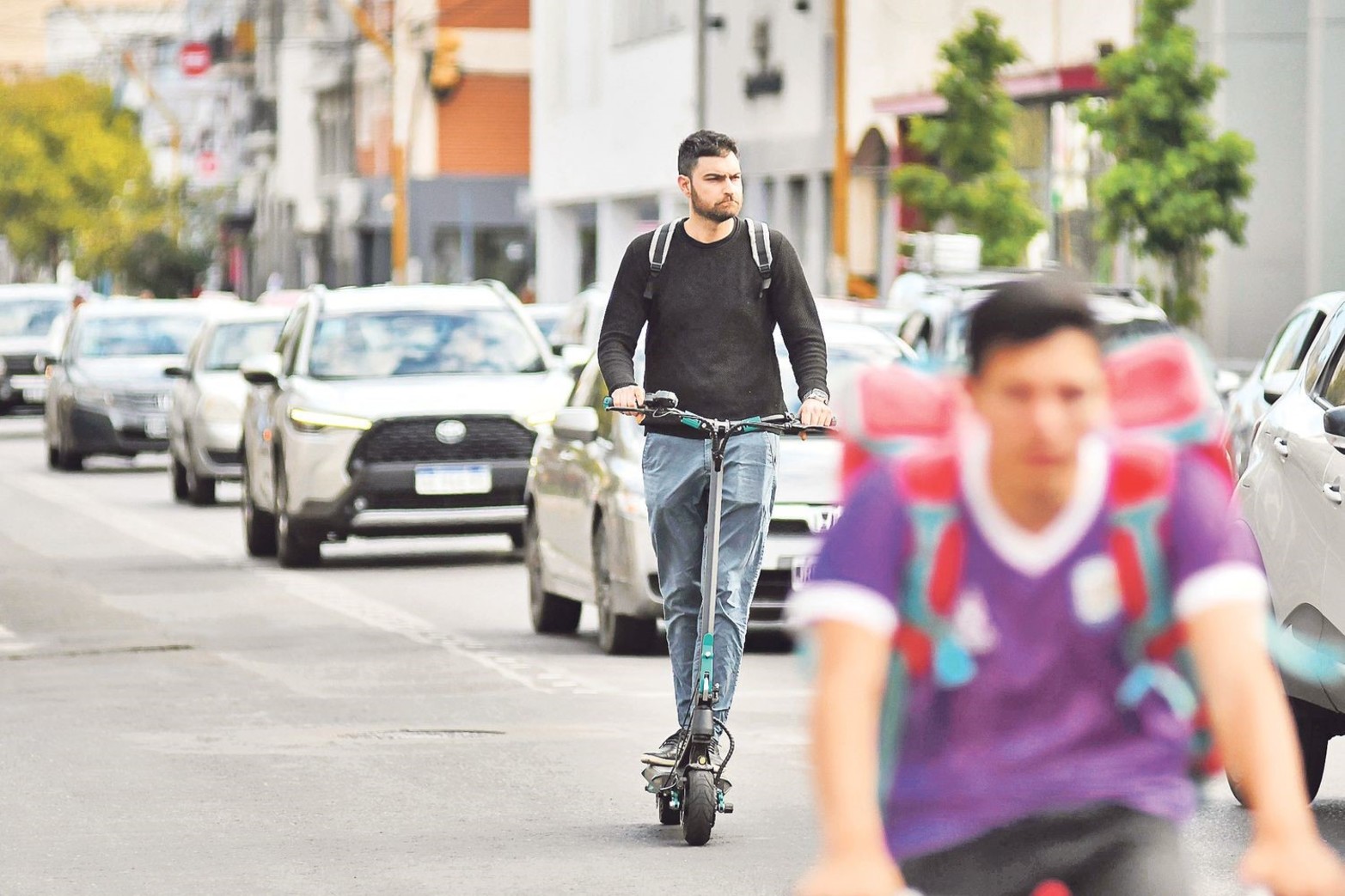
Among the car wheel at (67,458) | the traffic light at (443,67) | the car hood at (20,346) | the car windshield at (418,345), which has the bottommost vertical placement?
the car wheel at (67,458)

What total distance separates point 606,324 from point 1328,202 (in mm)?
26922

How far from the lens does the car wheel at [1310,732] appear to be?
9.05 m

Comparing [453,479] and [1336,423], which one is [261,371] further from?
[1336,423]

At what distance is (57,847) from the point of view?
27.9 ft

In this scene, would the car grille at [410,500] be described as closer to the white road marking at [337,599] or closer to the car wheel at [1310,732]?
the white road marking at [337,599]

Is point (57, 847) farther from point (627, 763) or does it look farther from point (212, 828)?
point (627, 763)

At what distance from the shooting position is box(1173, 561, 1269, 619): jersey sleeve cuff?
11.9 feet

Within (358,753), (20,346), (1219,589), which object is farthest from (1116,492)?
(20,346)

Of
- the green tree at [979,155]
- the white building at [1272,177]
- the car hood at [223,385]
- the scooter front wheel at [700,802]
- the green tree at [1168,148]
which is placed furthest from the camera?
the green tree at [979,155]

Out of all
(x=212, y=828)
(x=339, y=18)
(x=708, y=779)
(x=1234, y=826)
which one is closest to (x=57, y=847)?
(x=212, y=828)

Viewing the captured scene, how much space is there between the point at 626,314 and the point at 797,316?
465mm

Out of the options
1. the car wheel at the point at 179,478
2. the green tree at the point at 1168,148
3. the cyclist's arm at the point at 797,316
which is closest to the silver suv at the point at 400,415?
the car wheel at the point at 179,478

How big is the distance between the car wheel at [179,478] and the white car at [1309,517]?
59.2 ft

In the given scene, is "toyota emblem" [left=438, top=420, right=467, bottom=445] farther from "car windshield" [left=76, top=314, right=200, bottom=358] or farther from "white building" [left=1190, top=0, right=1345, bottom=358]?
"white building" [left=1190, top=0, right=1345, bottom=358]
